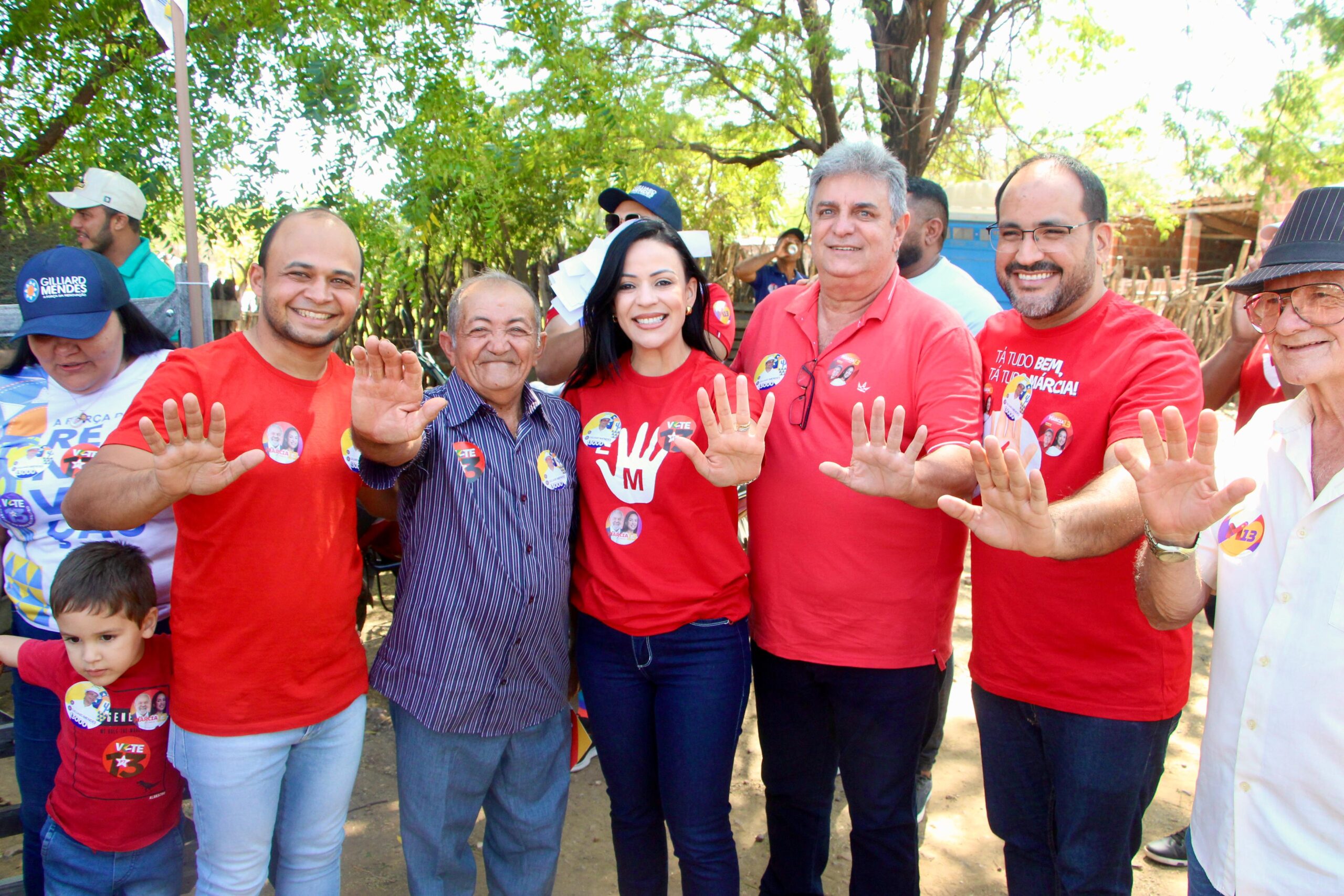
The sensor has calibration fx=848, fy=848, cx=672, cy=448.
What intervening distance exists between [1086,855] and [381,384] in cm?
215

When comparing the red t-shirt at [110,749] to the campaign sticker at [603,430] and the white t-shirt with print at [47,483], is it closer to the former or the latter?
the white t-shirt with print at [47,483]

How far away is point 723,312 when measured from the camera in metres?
2.71

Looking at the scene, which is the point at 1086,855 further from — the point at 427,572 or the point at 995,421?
the point at 427,572

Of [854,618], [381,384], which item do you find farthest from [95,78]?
[854,618]

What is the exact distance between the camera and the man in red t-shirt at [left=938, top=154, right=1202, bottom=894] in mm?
2146

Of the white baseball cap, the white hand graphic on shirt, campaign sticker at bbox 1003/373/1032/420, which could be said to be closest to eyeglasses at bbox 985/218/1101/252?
campaign sticker at bbox 1003/373/1032/420

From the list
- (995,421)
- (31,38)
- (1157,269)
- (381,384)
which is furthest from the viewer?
(1157,269)

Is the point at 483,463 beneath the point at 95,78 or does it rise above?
beneath

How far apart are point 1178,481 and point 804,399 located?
3.16 ft

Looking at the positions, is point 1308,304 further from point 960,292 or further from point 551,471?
point 960,292

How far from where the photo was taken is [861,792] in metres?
2.38

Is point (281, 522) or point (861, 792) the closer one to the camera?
point (281, 522)

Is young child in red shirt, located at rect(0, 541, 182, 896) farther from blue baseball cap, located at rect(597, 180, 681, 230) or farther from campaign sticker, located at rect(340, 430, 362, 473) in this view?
blue baseball cap, located at rect(597, 180, 681, 230)

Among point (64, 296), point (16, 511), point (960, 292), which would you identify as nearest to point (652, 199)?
point (960, 292)
